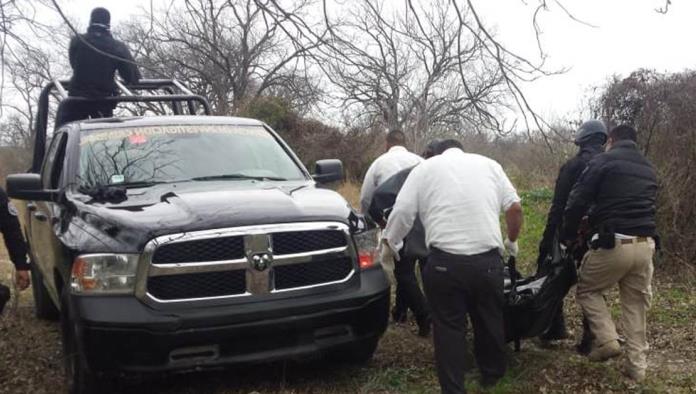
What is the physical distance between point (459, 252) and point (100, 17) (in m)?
4.49

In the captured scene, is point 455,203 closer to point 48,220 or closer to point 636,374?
point 636,374

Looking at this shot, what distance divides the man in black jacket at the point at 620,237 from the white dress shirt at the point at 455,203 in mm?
840

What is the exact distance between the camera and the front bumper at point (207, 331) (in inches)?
152

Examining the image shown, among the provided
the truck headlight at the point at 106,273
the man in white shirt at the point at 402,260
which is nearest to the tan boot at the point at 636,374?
the man in white shirt at the point at 402,260

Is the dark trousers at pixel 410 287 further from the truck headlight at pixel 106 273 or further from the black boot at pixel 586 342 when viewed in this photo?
the truck headlight at pixel 106 273

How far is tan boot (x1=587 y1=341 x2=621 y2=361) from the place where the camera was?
493 cm

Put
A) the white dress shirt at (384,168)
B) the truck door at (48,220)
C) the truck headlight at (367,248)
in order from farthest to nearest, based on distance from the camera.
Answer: the white dress shirt at (384,168), the truck door at (48,220), the truck headlight at (367,248)

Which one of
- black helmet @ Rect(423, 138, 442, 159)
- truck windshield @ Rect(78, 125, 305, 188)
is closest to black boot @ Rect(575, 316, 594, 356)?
black helmet @ Rect(423, 138, 442, 159)

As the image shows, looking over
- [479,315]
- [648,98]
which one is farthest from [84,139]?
[648,98]

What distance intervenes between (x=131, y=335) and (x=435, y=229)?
6.30ft

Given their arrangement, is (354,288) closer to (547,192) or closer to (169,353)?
(169,353)

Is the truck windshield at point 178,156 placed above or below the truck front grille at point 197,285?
above

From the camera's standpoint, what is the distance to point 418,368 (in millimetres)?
5027

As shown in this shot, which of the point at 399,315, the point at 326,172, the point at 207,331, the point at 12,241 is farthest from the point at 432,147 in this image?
the point at 12,241
